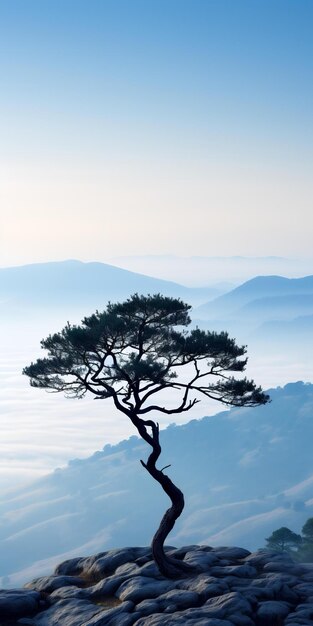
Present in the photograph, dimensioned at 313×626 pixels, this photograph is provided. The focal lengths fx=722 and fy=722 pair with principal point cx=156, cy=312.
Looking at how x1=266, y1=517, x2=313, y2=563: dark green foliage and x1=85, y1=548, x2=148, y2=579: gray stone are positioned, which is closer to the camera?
x1=85, y1=548, x2=148, y2=579: gray stone

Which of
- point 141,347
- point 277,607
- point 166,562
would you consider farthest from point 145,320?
point 277,607

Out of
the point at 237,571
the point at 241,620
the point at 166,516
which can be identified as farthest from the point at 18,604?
the point at 241,620

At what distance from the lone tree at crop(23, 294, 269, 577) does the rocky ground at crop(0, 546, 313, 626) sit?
5.01 ft

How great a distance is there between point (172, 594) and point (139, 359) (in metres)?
7.51

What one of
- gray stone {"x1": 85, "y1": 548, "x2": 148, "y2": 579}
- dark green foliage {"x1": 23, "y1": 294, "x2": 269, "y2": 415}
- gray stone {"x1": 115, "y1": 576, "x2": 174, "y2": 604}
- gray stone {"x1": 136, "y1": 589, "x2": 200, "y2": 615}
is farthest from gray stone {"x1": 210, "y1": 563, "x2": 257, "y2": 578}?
dark green foliage {"x1": 23, "y1": 294, "x2": 269, "y2": 415}

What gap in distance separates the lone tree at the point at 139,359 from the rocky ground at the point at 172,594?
1527 mm

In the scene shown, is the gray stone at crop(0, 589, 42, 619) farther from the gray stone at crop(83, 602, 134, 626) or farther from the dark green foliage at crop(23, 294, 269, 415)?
the dark green foliage at crop(23, 294, 269, 415)

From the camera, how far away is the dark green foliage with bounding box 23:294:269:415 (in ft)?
79.4

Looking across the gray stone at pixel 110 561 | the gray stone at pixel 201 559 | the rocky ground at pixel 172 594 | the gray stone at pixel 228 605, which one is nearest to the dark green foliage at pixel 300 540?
the rocky ground at pixel 172 594

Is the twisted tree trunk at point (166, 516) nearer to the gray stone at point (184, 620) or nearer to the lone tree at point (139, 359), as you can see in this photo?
the lone tree at point (139, 359)

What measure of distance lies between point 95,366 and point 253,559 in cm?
935

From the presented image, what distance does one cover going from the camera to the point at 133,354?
2430 cm

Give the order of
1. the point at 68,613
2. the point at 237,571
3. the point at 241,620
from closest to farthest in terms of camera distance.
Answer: the point at 241,620, the point at 68,613, the point at 237,571

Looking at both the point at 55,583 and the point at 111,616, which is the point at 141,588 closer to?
the point at 111,616
